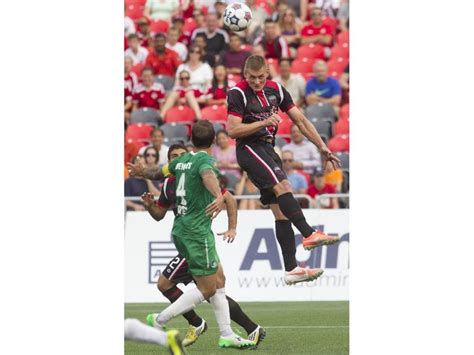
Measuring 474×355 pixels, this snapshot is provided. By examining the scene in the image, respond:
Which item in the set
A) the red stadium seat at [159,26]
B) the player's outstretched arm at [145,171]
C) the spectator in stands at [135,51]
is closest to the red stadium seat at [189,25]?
the red stadium seat at [159,26]

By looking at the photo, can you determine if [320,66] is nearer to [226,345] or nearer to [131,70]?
[131,70]

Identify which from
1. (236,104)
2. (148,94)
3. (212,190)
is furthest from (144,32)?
(212,190)

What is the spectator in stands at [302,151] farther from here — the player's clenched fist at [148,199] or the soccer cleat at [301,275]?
the player's clenched fist at [148,199]

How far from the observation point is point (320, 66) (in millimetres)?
19812

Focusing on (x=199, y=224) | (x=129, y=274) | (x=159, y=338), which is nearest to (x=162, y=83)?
(x=129, y=274)

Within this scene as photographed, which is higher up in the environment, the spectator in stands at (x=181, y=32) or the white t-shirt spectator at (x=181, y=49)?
the spectator in stands at (x=181, y=32)

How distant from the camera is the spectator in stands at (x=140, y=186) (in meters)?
16.8

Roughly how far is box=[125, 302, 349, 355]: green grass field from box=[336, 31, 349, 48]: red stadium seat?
7.05m

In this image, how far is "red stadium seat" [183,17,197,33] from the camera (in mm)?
21641

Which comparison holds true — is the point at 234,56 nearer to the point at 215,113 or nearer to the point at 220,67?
the point at 220,67

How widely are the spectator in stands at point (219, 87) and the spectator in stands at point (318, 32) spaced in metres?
2.20

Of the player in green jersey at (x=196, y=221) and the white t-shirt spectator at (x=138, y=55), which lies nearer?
the player in green jersey at (x=196, y=221)

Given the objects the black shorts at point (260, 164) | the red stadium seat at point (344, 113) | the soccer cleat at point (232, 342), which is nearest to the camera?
the soccer cleat at point (232, 342)

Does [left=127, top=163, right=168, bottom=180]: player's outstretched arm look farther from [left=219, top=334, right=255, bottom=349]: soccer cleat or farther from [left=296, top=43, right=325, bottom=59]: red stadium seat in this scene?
[left=296, top=43, right=325, bottom=59]: red stadium seat
